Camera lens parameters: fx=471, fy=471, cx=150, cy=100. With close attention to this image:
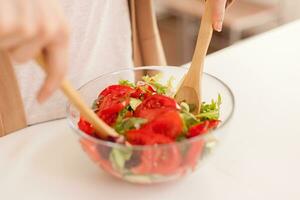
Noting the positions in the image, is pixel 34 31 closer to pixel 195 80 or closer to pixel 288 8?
pixel 195 80

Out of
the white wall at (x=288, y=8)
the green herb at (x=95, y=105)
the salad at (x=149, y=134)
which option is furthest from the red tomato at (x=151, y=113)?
the white wall at (x=288, y=8)

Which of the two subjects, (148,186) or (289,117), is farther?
(289,117)

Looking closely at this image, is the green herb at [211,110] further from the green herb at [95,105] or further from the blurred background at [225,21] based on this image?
the blurred background at [225,21]

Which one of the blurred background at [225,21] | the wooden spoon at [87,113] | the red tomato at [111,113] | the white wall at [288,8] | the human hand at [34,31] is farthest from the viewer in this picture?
the white wall at [288,8]

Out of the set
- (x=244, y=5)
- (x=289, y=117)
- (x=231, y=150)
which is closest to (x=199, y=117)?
(x=231, y=150)

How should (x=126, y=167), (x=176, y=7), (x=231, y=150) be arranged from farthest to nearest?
(x=176, y=7), (x=231, y=150), (x=126, y=167)

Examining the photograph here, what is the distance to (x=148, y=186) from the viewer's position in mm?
696

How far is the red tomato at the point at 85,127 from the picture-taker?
26.8 inches

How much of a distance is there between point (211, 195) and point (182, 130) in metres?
0.11

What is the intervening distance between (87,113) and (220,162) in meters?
0.24

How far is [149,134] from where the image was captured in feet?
2.07

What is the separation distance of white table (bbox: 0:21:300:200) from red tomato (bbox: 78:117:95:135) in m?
0.08

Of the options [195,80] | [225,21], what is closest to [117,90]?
[195,80]

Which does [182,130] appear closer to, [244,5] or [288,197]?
[288,197]
